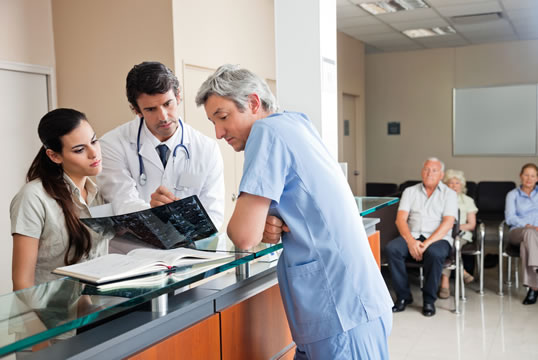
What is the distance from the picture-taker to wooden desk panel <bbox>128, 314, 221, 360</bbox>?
55.8 inches

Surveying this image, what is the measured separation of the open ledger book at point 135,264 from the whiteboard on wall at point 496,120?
8442 mm

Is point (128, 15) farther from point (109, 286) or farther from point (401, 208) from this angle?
point (109, 286)

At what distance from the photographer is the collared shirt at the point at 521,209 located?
18.3 feet

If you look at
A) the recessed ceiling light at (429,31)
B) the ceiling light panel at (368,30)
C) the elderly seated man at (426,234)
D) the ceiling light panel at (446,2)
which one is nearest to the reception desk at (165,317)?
the elderly seated man at (426,234)

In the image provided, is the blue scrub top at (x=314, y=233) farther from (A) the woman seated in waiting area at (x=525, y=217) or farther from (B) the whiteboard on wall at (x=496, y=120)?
(B) the whiteboard on wall at (x=496, y=120)

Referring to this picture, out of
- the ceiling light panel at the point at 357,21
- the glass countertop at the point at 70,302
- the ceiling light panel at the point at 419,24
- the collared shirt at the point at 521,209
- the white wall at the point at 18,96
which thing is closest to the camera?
the glass countertop at the point at 70,302

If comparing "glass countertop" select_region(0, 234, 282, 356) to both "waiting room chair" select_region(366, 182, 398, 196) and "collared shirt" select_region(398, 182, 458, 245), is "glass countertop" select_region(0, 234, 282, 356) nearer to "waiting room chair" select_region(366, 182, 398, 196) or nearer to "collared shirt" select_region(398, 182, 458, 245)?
"collared shirt" select_region(398, 182, 458, 245)

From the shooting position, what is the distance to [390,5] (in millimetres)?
6520

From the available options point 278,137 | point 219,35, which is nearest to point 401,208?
point 219,35

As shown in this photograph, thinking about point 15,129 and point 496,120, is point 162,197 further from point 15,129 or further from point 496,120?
point 496,120

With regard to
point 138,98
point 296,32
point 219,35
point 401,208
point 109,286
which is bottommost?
point 401,208

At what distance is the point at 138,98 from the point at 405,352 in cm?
274

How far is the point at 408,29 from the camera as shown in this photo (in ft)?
25.9

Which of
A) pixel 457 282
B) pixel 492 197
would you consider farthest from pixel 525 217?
pixel 492 197
